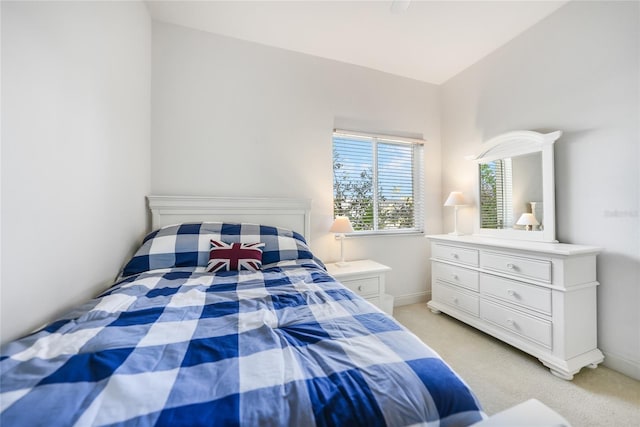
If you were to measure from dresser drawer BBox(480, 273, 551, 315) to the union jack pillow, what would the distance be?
1841 mm

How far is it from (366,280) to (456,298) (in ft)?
2.95

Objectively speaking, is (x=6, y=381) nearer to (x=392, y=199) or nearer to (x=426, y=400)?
(x=426, y=400)

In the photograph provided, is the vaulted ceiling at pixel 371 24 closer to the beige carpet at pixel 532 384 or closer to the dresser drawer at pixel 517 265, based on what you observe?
the dresser drawer at pixel 517 265

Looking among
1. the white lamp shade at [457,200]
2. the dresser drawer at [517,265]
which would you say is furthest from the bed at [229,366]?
the white lamp shade at [457,200]

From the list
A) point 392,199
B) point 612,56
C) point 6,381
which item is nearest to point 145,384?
point 6,381

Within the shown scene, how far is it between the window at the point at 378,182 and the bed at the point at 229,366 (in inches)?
66.0

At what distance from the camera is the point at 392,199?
9.34 feet

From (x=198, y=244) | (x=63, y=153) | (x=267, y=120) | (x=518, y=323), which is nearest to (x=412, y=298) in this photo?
(x=518, y=323)

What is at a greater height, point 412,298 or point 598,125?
point 598,125

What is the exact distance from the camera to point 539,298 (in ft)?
5.48

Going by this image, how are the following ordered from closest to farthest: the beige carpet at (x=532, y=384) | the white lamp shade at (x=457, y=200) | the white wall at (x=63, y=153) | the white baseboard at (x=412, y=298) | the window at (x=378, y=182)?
the white wall at (x=63, y=153) → the beige carpet at (x=532, y=384) → the white lamp shade at (x=457, y=200) → the window at (x=378, y=182) → the white baseboard at (x=412, y=298)

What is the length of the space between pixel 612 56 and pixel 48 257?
11.2ft

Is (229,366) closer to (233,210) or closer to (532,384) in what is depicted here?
(233,210)

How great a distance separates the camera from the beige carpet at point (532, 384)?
50.8 inches
